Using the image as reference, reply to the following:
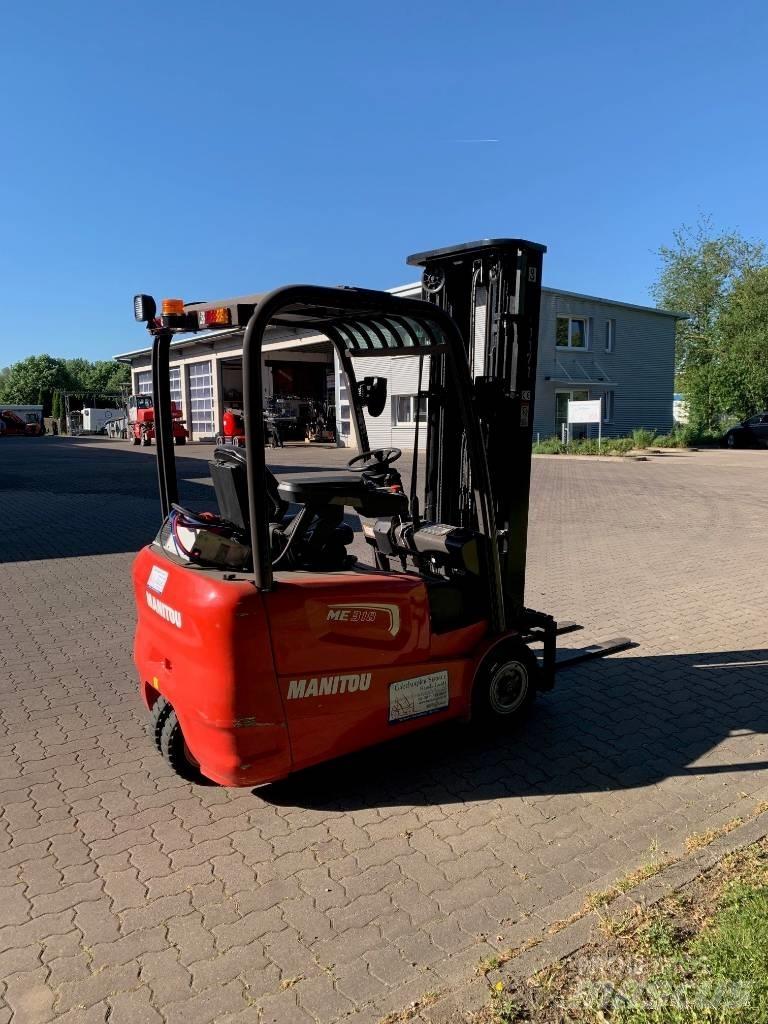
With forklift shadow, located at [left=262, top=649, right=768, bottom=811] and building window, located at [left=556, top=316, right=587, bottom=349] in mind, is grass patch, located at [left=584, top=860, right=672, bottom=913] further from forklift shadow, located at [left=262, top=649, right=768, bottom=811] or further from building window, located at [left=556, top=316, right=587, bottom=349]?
building window, located at [left=556, top=316, right=587, bottom=349]

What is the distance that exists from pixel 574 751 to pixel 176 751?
2230 mm

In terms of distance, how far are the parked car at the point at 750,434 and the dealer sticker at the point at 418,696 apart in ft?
113

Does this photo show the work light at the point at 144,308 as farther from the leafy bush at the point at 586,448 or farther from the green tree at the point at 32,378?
the green tree at the point at 32,378

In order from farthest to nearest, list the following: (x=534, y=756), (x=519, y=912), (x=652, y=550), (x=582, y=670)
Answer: (x=652, y=550), (x=582, y=670), (x=534, y=756), (x=519, y=912)

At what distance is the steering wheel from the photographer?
472 cm

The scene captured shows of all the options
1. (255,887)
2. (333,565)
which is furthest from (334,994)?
(333,565)

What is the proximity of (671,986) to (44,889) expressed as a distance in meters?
2.44

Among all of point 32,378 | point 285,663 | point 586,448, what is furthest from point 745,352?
point 32,378

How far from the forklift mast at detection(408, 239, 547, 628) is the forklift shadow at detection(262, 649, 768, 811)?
0.75 m

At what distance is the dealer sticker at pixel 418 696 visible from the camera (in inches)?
154

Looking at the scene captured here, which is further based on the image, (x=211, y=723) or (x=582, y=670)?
(x=582, y=670)

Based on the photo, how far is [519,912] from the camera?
3.02 metres

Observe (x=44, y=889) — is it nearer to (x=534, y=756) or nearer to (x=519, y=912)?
(x=519, y=912)

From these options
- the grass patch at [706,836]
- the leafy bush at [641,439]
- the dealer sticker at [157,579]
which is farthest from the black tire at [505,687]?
the leafy bush at [641,439]
